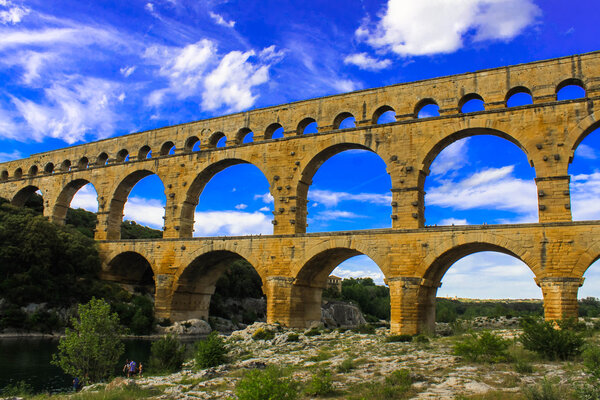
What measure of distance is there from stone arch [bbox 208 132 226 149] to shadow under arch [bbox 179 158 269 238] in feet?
4.48

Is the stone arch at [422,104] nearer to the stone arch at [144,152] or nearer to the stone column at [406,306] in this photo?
the stone column at [406,306]

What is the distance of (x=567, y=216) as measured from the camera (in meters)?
19.1

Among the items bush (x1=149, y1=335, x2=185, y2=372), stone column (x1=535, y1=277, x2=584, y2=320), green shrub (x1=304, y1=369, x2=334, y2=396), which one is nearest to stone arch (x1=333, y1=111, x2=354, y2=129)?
stone column (x1=535, y1=277, x2=584, y2=320)

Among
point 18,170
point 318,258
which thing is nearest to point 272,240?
point 318,258

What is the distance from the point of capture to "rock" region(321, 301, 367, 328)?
4651 centimetres

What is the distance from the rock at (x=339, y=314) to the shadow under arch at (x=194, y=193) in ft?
68.7

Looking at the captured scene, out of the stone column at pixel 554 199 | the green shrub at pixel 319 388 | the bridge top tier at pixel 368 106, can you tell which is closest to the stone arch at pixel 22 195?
the bridge top tier at pixel 368 106

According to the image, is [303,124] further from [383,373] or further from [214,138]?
[383,373]

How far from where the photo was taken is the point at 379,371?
1142cm

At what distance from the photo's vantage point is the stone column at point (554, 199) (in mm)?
19188

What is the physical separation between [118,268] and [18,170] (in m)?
14.5

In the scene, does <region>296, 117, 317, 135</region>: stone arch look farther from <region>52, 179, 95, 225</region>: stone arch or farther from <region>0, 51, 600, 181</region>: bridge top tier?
<region>52, 179, 95, 225</region>: stone arch

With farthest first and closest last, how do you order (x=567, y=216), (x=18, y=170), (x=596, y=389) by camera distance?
(x=18, y=170)
(x=567, y=216)
(x=596, y=389)

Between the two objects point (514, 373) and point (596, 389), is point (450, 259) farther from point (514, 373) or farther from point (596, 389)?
point (596, 389)
